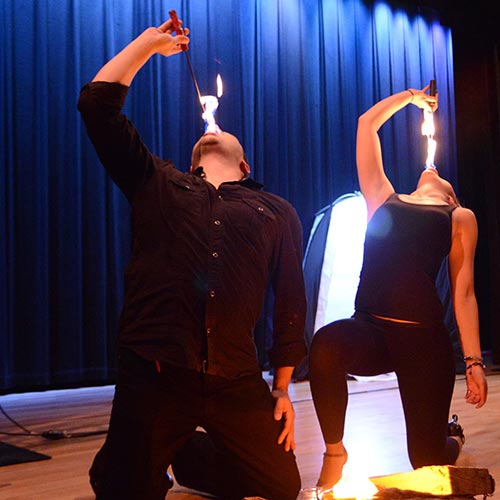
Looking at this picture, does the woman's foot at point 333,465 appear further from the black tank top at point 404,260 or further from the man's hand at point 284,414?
the black tank top at point 404,260

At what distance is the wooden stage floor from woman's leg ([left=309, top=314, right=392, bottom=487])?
0.94 feet

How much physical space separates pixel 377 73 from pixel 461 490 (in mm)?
6143

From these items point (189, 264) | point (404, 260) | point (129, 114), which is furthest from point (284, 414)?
point (129, 114)

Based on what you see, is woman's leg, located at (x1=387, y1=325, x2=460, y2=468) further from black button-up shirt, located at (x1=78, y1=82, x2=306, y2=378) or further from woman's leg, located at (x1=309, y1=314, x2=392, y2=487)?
black button-up shirt, located at (x1=78, y1=82, x2=306, y2=378)

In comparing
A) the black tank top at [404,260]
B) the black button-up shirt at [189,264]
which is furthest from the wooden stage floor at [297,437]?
the black button-up shirt at [189,264]

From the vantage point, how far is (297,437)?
3.22m

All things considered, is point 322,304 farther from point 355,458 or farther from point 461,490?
point 461,490

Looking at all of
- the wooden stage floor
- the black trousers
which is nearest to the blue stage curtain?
the wooden stage floor

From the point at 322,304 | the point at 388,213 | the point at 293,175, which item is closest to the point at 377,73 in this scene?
the point at 293,175

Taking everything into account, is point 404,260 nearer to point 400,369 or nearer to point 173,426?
point 400,369

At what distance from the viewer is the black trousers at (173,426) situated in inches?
68.8

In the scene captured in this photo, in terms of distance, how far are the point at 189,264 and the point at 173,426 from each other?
1.38 feet

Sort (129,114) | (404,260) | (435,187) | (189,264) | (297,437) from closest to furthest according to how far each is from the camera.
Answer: (189,264)
(404,260)
(435,187)
(297,437)
(129,114)

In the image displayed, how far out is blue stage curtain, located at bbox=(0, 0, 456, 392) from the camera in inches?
189
